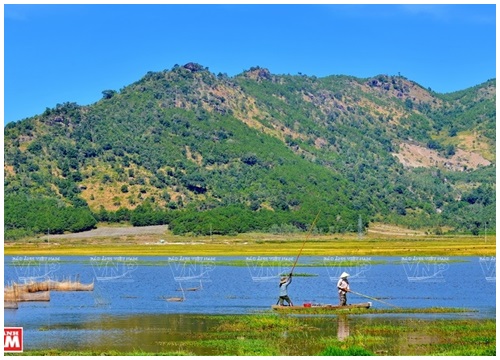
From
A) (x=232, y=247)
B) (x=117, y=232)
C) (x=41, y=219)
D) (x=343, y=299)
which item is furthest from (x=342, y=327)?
(x=41, y=219)

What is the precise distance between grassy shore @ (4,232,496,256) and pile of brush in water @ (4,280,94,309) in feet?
163

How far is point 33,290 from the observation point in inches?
2120

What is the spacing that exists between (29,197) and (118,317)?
142251 millimetres

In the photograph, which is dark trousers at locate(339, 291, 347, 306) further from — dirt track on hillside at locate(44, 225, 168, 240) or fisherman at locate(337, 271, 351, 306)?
dirt track on hillside at locate(44, 225, 168, 240)

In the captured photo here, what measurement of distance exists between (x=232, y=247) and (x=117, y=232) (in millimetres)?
38751

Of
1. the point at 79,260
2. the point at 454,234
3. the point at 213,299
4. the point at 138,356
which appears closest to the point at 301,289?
the point at 213,299

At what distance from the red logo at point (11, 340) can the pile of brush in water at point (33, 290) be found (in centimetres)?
1817

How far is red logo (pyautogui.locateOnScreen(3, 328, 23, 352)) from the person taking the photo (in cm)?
2848

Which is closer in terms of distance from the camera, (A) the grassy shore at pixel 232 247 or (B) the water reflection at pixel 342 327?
(B) the water reflection at pixel 342 327

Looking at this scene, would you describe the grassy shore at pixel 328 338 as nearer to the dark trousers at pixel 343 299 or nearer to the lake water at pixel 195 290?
the lake water at pixel 195 290

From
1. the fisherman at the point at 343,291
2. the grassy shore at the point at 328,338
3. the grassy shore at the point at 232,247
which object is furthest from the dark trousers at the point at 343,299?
the grassy shore at the point at 232,247

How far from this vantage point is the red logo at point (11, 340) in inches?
1121

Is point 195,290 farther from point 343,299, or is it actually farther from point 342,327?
point 342,327

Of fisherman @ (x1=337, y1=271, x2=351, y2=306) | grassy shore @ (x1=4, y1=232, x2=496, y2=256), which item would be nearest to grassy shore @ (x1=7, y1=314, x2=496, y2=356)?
fisherman @ (x1=337, y1=271, x2=351, y2=306)
